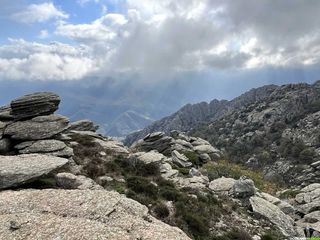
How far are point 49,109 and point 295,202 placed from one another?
2748 centimetres

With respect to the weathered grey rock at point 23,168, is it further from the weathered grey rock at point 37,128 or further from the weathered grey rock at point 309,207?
the weathered grey rock at point 309,207

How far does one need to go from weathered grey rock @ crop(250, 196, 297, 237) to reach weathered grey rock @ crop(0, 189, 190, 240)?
525 inches

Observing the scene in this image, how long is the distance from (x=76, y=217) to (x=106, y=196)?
8.65ft

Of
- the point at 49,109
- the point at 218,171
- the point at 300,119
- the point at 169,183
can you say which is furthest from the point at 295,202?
the point at 300,119

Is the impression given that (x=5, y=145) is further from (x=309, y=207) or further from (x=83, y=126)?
(x=309, y=207)

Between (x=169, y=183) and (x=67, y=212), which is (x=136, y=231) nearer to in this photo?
(x=67, y=212)

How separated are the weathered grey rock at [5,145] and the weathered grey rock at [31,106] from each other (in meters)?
3.12

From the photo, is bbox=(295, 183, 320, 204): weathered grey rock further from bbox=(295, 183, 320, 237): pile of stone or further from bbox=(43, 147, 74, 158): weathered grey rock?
bbox=(43, 147, 74, 158): weathered grey rock

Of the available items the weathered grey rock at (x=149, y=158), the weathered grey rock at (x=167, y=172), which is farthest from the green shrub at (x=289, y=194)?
the weathered grey rock at (x=149, y=158)

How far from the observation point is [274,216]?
33.0 meters

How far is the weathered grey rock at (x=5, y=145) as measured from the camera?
34.2 meters

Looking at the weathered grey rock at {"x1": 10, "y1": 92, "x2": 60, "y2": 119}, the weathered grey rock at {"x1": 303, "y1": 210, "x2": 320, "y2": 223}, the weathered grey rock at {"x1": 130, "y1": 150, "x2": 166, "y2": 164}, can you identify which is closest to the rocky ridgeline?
the weathered grey rock at {"x1": 10, "y1": 92, "x2": 60, "y2": 119}

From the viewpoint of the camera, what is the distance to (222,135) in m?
194

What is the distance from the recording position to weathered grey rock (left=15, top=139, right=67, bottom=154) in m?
33.9
